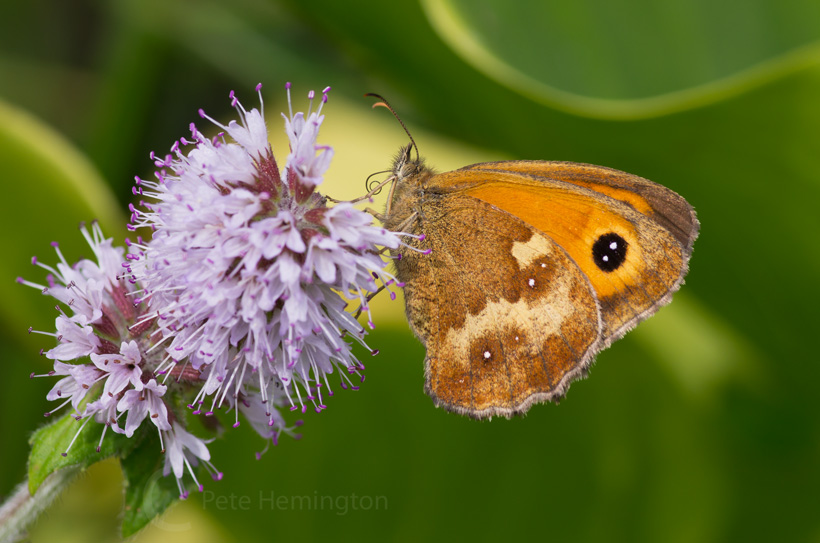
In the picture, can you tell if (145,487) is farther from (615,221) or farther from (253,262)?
(615,221)

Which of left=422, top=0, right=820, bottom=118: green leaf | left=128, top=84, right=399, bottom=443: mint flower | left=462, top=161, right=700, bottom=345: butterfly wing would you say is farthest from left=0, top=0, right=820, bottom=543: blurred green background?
left=128, top=84, right=399, bottom=443: mint flower

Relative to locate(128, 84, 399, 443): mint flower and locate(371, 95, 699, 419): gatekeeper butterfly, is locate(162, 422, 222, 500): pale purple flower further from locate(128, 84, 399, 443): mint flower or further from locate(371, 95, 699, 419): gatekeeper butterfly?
locate(371, 95, 699, 419): gatekeeper butterfly

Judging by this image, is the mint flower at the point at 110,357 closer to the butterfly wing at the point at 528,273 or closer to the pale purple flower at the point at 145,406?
the pale purple flower at the point at 145,406

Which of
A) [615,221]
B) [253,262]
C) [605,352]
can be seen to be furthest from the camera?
[605,352]

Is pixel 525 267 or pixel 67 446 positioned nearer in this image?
pixel 67 446

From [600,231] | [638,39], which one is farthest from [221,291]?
[638,39]

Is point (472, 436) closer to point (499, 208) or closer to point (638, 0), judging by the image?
point (499, 208)

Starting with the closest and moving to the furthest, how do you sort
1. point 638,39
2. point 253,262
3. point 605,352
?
point 253,262 < point 605,352 < point 638,39

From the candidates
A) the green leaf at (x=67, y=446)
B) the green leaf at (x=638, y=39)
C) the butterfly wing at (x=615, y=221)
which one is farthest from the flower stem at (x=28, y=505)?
the green leaf at (x=638, y=39)
